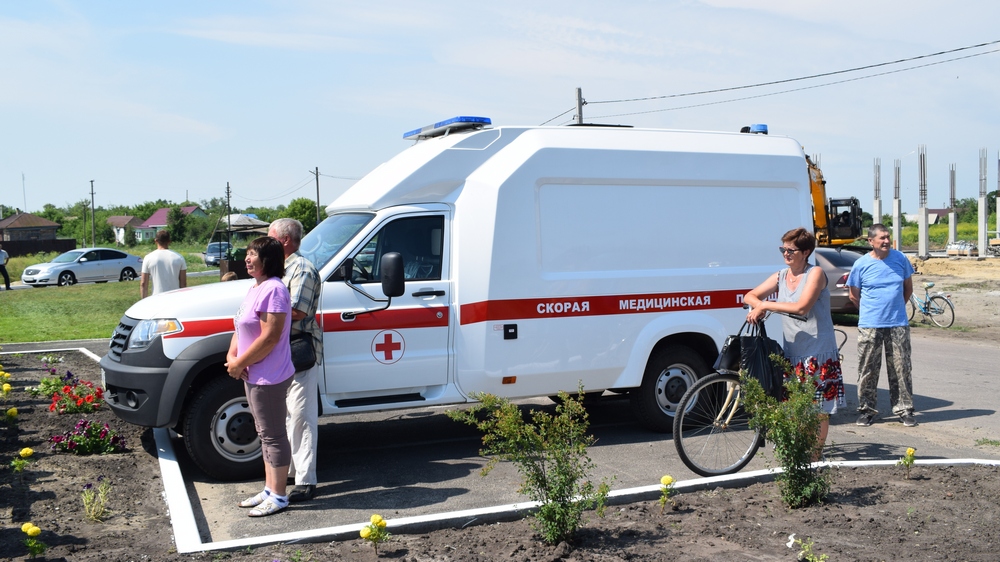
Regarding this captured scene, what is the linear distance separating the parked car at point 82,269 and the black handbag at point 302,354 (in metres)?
31.4

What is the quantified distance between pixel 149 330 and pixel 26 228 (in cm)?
11134

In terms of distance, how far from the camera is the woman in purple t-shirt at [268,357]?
5363 millimetres

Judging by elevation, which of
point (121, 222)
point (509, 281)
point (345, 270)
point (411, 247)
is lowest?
point (509, 281)

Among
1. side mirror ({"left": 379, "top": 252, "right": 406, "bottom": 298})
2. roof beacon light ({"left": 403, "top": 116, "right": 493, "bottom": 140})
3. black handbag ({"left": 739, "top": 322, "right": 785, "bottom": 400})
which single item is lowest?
black handbag ({"left": 739, "top": 322, "right": 785, "bottom": 400})

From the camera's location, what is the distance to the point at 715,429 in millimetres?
6281

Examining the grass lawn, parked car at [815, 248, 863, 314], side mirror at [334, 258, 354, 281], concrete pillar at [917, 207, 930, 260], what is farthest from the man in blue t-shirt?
concrete pillar at [917, 207, 930, 260]

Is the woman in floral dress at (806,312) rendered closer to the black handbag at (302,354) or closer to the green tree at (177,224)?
the black handbag at (302,354)

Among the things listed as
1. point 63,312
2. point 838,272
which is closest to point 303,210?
point 63,312

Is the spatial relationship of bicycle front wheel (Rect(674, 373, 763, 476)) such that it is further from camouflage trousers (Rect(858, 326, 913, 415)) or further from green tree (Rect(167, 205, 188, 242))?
green tree (Rect(167, 205, 188, 242))

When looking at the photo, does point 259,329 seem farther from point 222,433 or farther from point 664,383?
point 664,383

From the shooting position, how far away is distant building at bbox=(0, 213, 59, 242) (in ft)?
335

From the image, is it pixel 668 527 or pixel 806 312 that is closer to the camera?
pixel 668 527

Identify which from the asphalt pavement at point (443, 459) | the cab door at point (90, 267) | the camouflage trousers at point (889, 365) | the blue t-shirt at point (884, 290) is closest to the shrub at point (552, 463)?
the asphalt pavement at point (443, 459)

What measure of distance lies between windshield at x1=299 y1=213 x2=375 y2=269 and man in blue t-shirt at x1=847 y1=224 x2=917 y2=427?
485 cm
